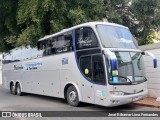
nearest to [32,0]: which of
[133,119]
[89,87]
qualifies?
[89,87]

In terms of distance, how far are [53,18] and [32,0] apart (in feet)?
5.25

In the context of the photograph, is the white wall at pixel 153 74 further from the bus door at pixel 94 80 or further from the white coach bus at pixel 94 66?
the bus door at pixel 94 80

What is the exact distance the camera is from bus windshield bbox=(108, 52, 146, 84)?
9.17 m

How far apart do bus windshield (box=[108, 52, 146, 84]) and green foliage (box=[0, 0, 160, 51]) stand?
18.1 feet

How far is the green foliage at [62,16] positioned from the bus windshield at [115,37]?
4.62 metres

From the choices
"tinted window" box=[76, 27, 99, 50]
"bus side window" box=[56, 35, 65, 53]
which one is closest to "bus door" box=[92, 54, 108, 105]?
"tinted window" box=[76, 27, 99, 50]

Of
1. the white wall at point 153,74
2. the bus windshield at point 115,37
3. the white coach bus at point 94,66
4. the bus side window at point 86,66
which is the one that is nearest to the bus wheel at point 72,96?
the white coach bus at point 94,66

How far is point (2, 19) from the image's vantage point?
55.6 ft

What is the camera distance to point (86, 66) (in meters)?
10.0

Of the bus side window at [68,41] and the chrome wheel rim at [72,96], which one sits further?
the bus side window at [68,41]

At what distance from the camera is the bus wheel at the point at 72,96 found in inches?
422

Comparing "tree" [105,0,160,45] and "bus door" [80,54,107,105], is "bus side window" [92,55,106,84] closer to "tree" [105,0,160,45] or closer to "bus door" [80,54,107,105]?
"bus door" [80,54,107,105]

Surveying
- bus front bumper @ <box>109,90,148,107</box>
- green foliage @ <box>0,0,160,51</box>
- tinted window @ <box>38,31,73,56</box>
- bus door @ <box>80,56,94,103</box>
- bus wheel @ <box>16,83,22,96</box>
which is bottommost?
bus wheel @ <box>16,83,22,96</box>

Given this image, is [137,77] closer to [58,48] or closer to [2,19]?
[58,48]
